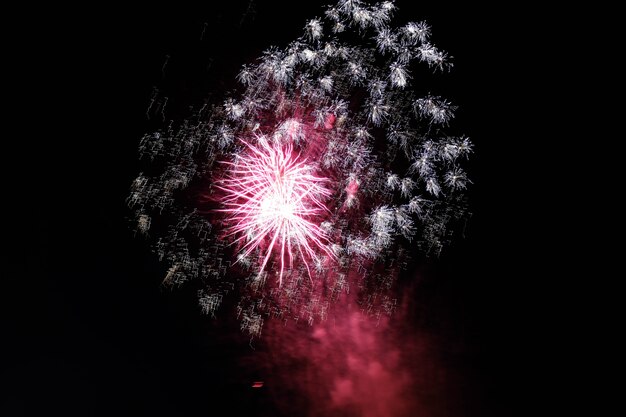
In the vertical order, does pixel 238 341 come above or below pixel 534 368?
below

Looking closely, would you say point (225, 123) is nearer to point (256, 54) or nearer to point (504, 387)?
point (256, 54)

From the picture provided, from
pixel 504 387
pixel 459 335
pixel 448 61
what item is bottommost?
pixel 504 387

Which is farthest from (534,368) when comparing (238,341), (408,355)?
(238,341)

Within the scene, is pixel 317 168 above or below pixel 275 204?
above
